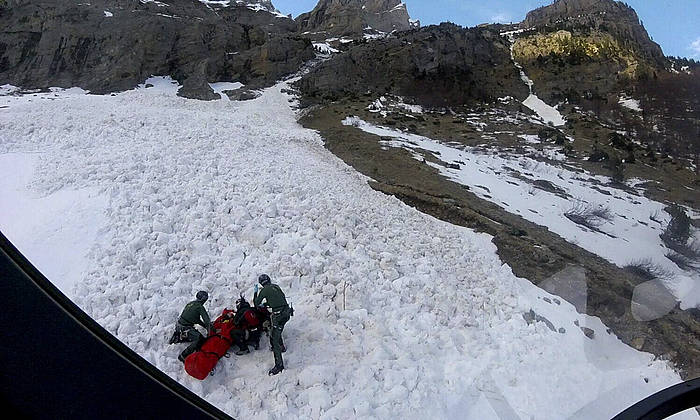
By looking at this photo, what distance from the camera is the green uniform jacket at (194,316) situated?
3.36m

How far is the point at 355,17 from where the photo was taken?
5647cm

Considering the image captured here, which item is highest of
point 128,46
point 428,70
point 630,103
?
point 428,70

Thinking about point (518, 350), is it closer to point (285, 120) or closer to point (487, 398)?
point (487, 398)

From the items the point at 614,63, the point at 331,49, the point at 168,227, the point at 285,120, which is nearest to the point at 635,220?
the point at 168,227

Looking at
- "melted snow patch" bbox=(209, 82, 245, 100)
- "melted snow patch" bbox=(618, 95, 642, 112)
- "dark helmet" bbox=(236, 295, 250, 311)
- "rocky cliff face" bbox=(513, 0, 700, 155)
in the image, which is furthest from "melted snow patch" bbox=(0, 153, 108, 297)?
"melted snow patch" bbox=(209, 82, 245, 100)

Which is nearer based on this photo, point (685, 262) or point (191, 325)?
point (191, 325)

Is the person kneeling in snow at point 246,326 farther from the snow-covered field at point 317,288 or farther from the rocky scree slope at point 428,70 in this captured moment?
the rocky scree slope at point 428,70

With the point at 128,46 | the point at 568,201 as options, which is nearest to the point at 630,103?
the point at 568,201

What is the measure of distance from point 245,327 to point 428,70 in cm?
3357

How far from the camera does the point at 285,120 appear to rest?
909 inches

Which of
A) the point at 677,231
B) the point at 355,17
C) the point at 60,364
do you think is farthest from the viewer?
the point at 355,17

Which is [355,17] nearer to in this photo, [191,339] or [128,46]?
[128,46]

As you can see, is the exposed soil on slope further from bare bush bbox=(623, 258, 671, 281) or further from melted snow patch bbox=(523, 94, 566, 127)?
melted snow patch bbox=(523, 94, 566, 127)

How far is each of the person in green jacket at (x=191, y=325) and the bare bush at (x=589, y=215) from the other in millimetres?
7757
